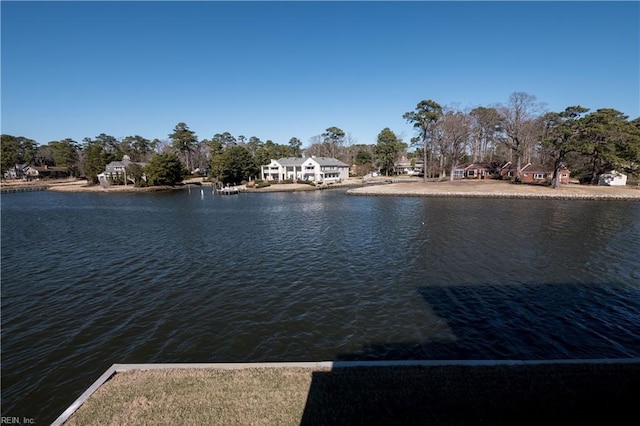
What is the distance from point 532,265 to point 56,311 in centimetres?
2751

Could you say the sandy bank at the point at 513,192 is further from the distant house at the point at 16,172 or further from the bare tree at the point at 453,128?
the distant house at the point at 16,172

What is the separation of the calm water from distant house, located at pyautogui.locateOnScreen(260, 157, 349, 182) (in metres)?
60.2

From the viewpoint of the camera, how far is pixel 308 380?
778 cm

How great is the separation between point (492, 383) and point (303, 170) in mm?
85820

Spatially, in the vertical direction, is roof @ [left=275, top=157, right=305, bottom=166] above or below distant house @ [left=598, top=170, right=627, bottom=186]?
above

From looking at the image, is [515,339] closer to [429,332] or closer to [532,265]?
[429,332]

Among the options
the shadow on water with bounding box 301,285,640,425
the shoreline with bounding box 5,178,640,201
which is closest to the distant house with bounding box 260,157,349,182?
the shoreline with bounding box 5,178,640,201

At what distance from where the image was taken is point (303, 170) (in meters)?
90.9

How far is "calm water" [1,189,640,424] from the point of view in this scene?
10828mm

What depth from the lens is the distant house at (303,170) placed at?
296ft

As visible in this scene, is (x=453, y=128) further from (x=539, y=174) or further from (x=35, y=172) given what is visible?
(x=35, y=172)

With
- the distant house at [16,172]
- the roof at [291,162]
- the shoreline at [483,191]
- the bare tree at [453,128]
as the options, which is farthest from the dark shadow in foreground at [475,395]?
the distant house at [16,172]

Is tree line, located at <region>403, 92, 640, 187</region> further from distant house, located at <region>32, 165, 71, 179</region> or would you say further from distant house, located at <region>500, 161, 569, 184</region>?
distant house, located at <region>32, 165, 71, 179</region>

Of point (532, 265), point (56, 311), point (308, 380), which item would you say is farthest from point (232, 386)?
point (532, 265)
